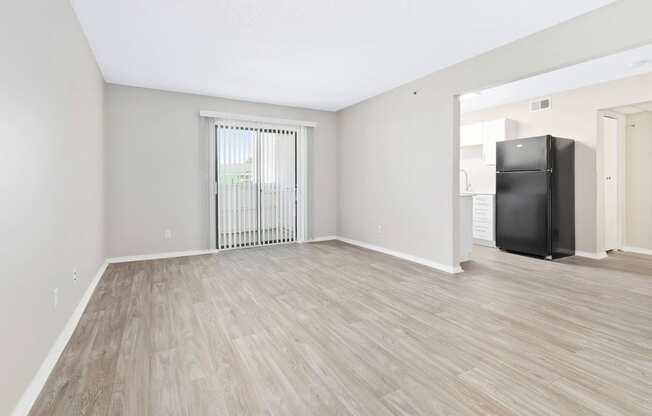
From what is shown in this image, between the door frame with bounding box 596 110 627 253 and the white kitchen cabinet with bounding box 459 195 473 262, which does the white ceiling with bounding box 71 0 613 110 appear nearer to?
the white kitchen cabinet with bounding box 459 195 473 262

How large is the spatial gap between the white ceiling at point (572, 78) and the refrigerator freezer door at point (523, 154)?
2.63 feet

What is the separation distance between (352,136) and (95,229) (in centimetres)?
428

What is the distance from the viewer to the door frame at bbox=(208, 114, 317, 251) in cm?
520

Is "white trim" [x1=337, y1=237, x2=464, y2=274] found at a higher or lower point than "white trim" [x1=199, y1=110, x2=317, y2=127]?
lower

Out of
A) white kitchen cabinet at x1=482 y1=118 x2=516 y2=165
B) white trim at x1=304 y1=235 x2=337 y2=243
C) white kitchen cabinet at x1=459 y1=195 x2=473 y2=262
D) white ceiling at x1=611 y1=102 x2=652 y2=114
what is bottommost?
white trim at x1=304 y1=235 x2=337 y2=243

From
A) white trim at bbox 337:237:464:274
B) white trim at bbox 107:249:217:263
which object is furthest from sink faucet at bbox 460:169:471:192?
white trim at bbox 107:249:217:263

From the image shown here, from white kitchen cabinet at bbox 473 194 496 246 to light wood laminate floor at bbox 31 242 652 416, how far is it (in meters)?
1.71

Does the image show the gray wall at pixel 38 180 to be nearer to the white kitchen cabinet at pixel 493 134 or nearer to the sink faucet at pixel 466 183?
the white kitchen cabinet at pixel 493 134

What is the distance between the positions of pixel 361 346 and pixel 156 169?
13.6 feet

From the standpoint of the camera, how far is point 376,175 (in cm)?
543

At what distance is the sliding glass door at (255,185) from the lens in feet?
17.6

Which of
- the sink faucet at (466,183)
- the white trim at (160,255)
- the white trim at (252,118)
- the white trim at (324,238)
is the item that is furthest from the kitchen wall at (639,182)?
the white trim at (160,255)

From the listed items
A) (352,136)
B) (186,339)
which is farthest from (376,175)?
(186,339)

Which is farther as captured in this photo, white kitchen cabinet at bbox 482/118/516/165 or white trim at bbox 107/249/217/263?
white kitchen cabinet at bbox 482/118/516/165
